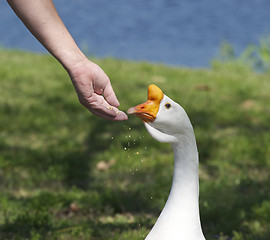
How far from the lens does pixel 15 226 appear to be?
3.31 metres

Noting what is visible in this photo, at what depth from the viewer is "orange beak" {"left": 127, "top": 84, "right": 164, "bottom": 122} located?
190 cm

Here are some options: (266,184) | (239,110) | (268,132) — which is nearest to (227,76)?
(239,110)

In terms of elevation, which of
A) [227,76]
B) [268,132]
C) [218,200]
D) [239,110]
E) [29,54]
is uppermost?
[29,54]

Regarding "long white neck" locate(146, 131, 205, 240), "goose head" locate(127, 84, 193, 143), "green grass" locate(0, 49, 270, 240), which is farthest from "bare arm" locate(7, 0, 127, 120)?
"green grass" locate(0, 49, 270, 240)

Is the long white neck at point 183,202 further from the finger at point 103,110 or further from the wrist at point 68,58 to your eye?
the wrist at point 68,58

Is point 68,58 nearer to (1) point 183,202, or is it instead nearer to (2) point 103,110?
(2) point 103,110

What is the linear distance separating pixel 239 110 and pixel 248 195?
2285 millimetres

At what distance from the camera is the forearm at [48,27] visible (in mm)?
2041

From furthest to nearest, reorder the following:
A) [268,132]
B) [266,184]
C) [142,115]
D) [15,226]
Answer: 1. [268,132]
2. [266,184]
3. [15,226]
4. [142,115]

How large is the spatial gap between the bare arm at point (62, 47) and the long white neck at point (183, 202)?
334mm

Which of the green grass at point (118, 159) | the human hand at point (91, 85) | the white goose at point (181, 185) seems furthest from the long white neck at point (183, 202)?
the green grass at point (118, 159)

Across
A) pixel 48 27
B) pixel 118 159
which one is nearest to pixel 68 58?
pixel 48 27

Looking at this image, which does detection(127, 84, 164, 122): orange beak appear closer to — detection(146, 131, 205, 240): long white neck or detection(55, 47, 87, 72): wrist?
detection(146, 131, 205, 240): long white neck

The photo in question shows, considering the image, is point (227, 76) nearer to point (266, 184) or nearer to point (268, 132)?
point (268, 132)
